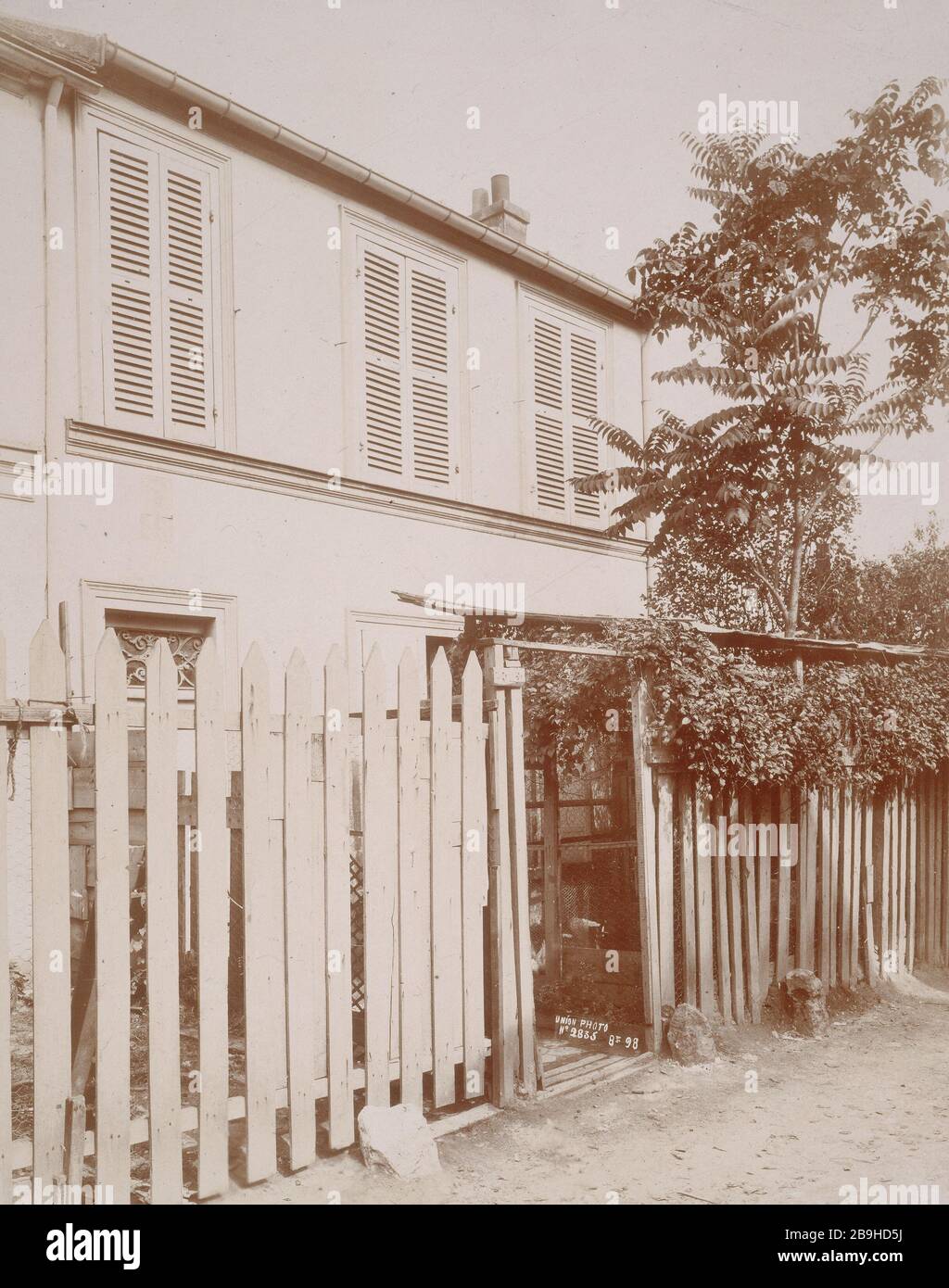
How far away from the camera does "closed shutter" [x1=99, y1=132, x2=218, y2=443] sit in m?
8.17

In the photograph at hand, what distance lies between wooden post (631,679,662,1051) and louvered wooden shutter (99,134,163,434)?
461 cm

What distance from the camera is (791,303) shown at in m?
9.80

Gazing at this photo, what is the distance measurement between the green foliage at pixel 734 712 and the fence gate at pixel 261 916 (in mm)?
1524

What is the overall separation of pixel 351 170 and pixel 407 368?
1.89 m

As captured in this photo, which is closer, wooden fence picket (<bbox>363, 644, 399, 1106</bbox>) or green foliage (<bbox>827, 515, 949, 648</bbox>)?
wooden fence picket (<bbox>363, 644, 399, 1106</bbox>)

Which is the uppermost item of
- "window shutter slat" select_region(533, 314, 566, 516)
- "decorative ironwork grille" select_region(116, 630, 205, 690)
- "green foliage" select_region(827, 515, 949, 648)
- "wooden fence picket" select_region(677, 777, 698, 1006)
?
"window shutter slat" select_region(533, 314, 566, 516)

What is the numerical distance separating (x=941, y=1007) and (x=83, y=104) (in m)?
9.66

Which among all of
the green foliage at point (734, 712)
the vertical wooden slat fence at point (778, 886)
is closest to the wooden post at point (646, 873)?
the vertical wooden slat fence at point (778, 886)

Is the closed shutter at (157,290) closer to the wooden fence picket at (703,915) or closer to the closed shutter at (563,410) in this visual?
the closed shutter at (563,410)

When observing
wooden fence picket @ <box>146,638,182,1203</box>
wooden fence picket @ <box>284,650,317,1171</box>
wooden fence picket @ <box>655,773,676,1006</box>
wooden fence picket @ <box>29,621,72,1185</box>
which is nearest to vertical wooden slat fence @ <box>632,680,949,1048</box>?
wooden fence picket @ <box>655,773,676,1006</box>

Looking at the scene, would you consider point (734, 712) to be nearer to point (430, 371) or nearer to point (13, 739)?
→ point (13, 739)

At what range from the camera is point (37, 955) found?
348 cm

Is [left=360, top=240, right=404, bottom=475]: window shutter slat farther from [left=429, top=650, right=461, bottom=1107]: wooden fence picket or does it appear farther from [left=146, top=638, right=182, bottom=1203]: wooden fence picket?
[left=146, top=638, right=182, bottom=1203]: wooden fence picket

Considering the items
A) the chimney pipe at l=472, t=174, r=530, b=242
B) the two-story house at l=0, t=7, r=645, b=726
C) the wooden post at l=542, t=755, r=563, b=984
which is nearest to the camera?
the wooden post at l=542, t=755, r=563, b=984
